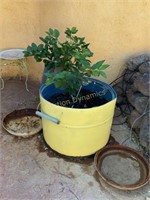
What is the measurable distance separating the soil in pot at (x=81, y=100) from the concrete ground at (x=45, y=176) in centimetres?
33

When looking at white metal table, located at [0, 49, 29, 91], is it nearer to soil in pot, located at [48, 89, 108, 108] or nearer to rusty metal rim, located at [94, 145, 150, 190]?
soil in pot, located at [48, 89, 108, 108]

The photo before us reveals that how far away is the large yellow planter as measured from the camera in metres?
1.34

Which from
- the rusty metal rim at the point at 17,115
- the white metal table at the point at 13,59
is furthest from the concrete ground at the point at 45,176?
the white metal table at the point at 13,59

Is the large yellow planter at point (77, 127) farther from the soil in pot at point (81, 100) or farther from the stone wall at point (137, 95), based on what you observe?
the stone wall at point (137, 95)

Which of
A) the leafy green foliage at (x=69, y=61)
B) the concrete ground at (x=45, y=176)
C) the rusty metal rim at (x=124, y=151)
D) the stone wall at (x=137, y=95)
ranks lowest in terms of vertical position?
the concrete ground at (x=45, y=176)

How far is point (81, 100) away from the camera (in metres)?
1.56

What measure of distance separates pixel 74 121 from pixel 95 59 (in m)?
0.82

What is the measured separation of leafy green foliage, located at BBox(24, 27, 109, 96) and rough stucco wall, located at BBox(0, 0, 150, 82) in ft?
1.44

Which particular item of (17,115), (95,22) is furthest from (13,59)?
(95,22)

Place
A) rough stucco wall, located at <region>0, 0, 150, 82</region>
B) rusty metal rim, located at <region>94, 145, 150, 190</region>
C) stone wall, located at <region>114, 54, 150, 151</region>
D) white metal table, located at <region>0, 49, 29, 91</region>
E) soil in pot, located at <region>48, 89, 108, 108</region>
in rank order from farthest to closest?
white metal table, located at <region>0, 49, 29, 91</region> < rough stucco wall, located at <region>0, 0, 150, 82</region> < stone wall, located at <region>114, 54, 150, 151</region> < soil in pot, located at <region>48, 89, 108, 108</region> < rusty metal rim, located at <region>94, 145, 150, 190</region>

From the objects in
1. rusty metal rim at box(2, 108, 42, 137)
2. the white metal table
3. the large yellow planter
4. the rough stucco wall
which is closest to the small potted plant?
the large yellow planter

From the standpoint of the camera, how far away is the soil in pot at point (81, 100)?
1522mm

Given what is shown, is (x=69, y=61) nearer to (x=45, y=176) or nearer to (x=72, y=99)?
(x=72, y=99)

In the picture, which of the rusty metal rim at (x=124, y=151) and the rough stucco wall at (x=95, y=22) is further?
the rough stucco wall at (x=95, y=22)
